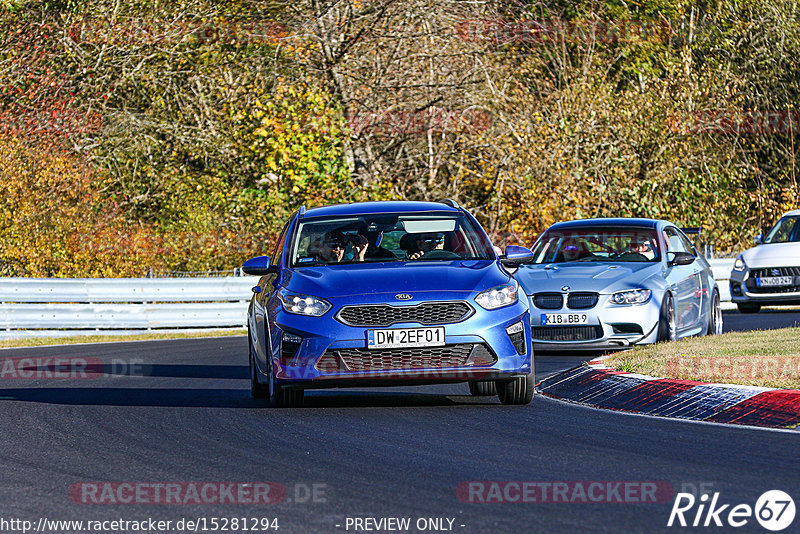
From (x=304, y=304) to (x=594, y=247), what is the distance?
25.9 ft

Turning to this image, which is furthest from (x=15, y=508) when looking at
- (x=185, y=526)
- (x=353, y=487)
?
(x=353, y=487)

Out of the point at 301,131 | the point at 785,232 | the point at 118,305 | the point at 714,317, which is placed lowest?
the point at 118,305

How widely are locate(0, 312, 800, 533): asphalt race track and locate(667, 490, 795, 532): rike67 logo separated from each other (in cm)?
7

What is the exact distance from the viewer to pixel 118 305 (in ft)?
81.5

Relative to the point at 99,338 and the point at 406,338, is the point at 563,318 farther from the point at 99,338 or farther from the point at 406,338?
the point at 99,338

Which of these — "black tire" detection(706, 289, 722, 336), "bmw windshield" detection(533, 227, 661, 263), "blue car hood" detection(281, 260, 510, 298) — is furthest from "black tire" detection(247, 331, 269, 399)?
"black tire" detection(706, 289, 722, 336)

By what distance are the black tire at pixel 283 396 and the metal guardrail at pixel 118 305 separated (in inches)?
546

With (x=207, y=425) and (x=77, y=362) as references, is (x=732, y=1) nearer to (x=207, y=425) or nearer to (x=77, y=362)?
(x=77, y=362)

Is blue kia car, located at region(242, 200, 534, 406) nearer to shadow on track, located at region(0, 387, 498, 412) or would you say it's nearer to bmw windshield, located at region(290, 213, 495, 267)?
bmw windshield, located at region(290, 213, 495, 267)

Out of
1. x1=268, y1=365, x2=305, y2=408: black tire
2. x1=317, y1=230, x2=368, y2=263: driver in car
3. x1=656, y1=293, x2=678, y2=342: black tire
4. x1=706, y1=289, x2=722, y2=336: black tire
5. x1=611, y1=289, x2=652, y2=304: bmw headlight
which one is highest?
x1=317, y1=230, x2=368, y2=263: driver in car

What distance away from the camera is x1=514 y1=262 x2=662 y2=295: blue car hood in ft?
50.2

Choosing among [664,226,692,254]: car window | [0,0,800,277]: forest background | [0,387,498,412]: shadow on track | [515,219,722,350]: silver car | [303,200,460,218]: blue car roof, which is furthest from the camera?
[0,0,800,277]: forest background

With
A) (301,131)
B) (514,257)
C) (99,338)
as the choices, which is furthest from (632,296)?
(301,131)

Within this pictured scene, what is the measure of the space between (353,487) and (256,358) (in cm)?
490
